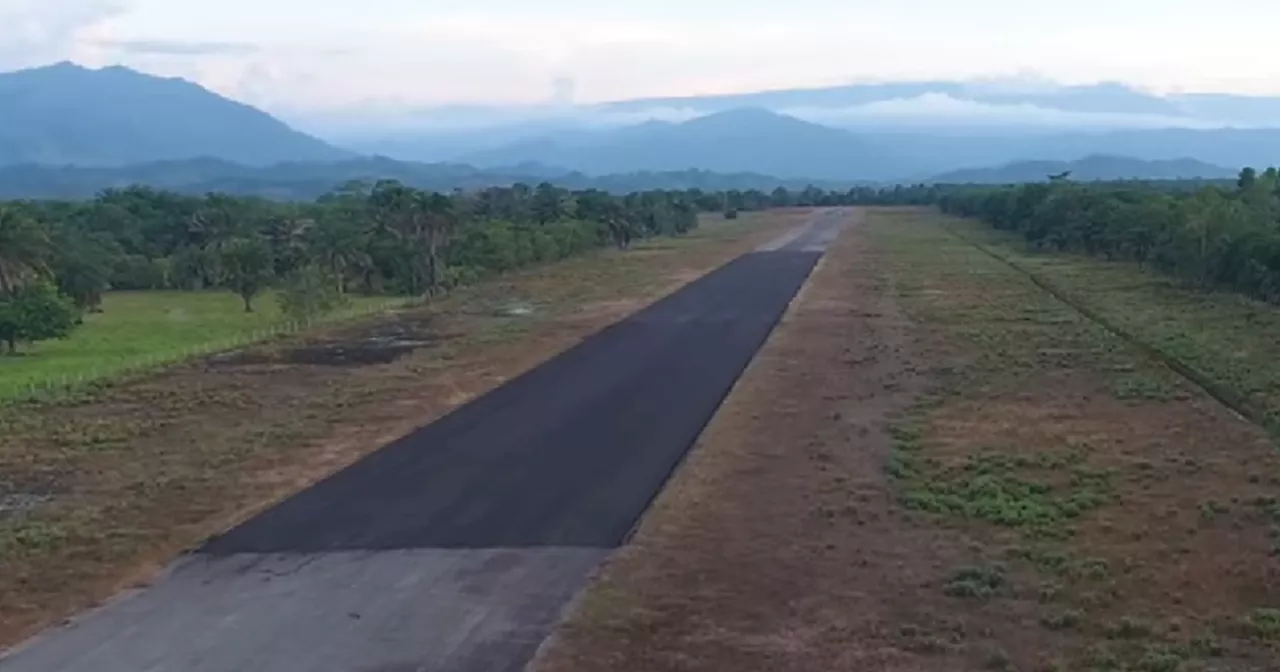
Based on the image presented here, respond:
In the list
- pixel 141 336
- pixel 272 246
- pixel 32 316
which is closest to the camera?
pixel 32 316

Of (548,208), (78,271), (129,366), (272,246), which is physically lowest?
(129,366)

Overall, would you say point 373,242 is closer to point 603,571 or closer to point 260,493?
point 260,493

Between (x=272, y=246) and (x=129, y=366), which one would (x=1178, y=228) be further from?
(x=272, y=246)

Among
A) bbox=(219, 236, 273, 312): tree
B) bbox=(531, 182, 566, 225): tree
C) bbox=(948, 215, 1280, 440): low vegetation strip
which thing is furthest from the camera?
→ bbox=(531, 182, 566, 225): tree

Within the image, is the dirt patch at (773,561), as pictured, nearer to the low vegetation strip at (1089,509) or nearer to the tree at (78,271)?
the low vegetation strip at (1089,509)

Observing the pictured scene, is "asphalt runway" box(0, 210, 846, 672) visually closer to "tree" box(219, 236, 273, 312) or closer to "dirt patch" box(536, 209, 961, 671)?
"dirt patch" box(536, 209, 961, 671)

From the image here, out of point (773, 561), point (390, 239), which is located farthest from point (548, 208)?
point (773, 561)

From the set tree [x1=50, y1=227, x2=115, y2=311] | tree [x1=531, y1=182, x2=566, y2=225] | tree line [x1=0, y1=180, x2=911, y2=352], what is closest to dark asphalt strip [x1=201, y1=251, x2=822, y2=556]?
tree line [x1=0, y1=180, x2=911, y2=352]
